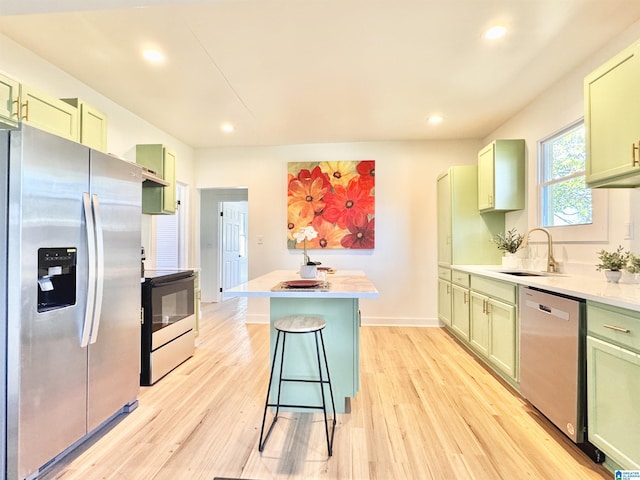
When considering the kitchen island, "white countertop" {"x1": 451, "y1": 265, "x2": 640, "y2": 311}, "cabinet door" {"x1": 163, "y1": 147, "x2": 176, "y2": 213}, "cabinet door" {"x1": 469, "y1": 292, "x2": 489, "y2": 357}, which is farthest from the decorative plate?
"cabinet door" {"x1": 163, "y1": 147, "x2": 176, "y2": 213}

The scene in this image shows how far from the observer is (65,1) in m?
1.40

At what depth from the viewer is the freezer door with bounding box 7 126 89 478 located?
4.46 feet

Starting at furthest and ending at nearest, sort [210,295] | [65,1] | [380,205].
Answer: [210,295] → [380,205] → [65,1]

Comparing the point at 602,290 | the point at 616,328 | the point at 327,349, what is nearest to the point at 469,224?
the point at 602,290

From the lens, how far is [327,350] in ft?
6.61

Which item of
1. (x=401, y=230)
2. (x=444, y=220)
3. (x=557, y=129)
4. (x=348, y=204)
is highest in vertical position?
(x=557, y=129)

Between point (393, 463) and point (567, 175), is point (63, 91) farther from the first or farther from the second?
point (567, 175)

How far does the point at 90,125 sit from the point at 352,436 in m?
2.91

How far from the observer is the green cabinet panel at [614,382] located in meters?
1.34

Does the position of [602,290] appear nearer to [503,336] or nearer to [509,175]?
[503,336]

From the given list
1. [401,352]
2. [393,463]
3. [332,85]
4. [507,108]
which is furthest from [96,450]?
[507,108]

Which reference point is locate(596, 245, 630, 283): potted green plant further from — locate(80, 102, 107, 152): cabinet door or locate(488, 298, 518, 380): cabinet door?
locate(80, 102, 107, 152): cabinet door

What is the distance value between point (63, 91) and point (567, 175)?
14.3ft

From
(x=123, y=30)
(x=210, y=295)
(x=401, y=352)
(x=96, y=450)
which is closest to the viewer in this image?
(x=96, y=450)
